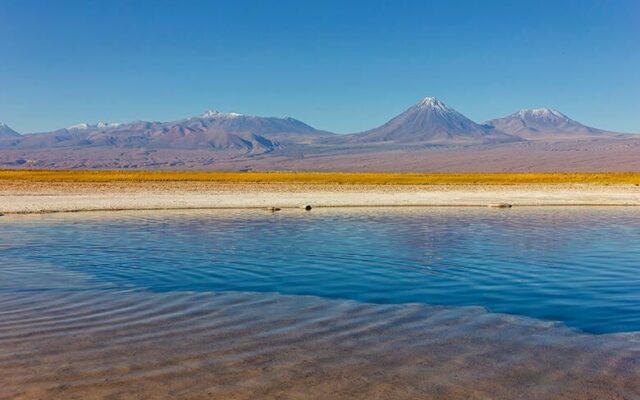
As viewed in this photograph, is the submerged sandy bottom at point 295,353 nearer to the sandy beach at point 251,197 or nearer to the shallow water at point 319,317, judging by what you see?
the shallow water at point 319,317

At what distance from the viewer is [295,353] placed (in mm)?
9336

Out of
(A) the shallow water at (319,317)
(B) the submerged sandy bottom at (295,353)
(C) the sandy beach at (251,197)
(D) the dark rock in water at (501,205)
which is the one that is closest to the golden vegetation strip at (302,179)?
(C) the sandy beach at (251,197)

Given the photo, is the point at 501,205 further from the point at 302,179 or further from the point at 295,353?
the point at 302,179

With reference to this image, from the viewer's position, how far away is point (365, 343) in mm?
9844

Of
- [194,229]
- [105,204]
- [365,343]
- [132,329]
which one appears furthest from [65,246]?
[105,204]

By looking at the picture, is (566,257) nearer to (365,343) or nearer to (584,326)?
(584,326)

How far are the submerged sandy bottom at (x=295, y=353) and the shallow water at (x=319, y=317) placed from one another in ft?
0.11

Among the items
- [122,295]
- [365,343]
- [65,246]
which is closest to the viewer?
[365,343]

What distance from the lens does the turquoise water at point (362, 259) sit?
13508mm

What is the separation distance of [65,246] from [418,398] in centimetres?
1618

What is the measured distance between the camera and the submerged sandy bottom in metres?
7.92

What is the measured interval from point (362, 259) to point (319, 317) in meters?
7.18

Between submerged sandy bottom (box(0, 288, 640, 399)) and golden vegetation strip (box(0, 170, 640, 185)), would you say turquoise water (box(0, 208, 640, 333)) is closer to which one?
submerged sandy bottom (box(0, 288, 640, 399))

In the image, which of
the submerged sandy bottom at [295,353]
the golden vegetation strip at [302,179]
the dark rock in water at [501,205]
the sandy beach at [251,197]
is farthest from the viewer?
the golden vegetation strip at [302,179]
